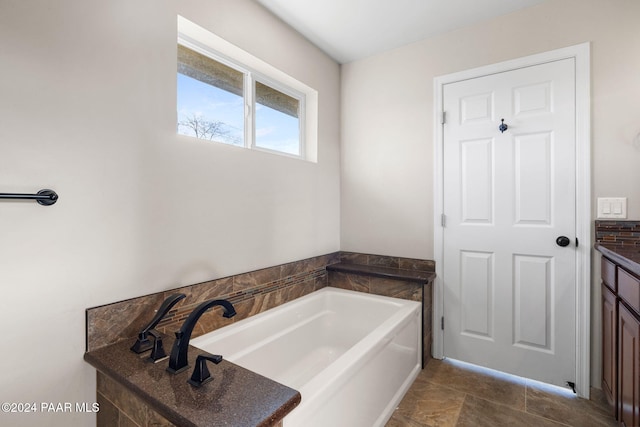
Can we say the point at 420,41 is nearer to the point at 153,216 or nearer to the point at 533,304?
→ the point at 533,304

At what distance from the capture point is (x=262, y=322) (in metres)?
1.89

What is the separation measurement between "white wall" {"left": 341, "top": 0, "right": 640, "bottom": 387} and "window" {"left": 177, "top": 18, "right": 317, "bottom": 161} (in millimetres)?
519

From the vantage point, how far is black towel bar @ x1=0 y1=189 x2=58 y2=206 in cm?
102

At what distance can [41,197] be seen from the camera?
1092 mm

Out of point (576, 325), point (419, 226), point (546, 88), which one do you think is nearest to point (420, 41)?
point (546, 88)

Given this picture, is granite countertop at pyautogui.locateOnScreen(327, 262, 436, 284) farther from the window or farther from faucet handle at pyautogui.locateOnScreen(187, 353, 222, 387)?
faucet handle at pyautogui.locateOnScreen(187, 353, 222, 387)

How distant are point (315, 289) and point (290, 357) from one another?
634 millimetres

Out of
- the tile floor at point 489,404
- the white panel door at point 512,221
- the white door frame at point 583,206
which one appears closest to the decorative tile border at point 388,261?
the white panel door at point 512,221

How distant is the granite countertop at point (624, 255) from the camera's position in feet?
4.07

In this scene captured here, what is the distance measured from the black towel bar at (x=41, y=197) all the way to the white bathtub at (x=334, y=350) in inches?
35.6

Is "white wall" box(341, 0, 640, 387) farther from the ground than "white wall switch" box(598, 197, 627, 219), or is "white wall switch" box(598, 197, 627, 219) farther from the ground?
"white wall" box(341, 0, 640, 387)

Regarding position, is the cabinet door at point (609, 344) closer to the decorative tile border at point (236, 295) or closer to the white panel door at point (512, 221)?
the white panel door at point (512, 221)

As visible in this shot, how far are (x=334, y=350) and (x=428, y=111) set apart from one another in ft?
6.50

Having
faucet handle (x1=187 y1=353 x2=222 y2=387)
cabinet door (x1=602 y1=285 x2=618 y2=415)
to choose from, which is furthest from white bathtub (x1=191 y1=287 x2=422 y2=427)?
cabinet door (x1=602 y1=285 x2=618 y2=415)
